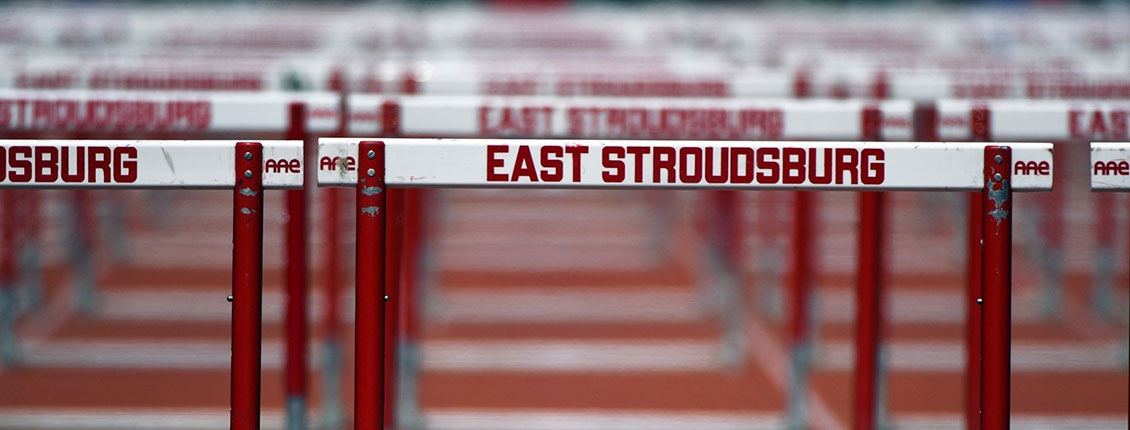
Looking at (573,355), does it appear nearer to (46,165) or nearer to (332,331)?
(332,331)

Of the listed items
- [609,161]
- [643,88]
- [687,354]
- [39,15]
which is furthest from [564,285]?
[39,15]

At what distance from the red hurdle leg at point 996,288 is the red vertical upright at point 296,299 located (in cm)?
167

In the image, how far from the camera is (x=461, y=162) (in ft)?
8.91

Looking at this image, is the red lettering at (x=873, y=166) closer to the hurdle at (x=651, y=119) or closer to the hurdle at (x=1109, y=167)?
the hurdle at (x=1109, y=167)

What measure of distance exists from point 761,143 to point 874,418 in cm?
150

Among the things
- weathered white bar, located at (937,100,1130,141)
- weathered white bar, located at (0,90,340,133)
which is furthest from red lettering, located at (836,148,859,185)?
weathered white bar, located at (0,90,340,133)

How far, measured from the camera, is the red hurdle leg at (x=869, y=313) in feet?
12.9

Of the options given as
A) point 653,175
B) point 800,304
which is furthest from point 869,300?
point 653,175

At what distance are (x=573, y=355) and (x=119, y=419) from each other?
2016 mm

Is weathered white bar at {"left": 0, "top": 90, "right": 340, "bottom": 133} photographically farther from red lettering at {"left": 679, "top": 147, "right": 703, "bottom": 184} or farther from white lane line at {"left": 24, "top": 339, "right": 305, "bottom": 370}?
white lane line at {"left": 24, "top": 339, "right": 305, "bottom": 370}

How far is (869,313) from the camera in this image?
3938 millimetres

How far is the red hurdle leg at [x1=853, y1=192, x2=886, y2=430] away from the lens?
12.9ft

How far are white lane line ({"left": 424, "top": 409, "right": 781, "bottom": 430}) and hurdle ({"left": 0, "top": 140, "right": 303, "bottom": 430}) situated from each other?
7.03ft

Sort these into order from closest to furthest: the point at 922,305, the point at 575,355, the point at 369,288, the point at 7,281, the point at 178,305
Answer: the point at 369,288 < the point at 7,281 < the point at 575,355 < the point at 178,305 < the point at 922,305
